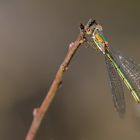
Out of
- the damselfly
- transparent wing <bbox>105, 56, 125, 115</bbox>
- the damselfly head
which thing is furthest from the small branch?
transparent wing <bbox>105, 56, 125, 115</bbox>

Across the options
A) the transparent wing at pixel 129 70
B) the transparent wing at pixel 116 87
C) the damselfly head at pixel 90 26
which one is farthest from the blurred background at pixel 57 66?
the damselfly head at pixel 90 26

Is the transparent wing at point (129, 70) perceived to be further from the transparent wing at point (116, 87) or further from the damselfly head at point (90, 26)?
the damselfly head at point (90, 26)

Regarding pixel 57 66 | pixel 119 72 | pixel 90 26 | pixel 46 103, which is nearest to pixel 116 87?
pixel 119 72

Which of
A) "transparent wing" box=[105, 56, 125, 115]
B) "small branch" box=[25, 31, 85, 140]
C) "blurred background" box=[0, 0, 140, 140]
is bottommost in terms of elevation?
"small branch" box=[25, 31, 85, 140]

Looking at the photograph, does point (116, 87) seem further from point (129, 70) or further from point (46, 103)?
point (46, 103)

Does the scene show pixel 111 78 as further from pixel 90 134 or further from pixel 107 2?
pixel 107 2

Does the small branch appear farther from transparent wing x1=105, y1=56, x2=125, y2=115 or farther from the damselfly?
transparent wing x1=105, y1=56, x2=125, y2=115

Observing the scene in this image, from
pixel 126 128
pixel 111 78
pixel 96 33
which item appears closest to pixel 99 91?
pixel 126 128
